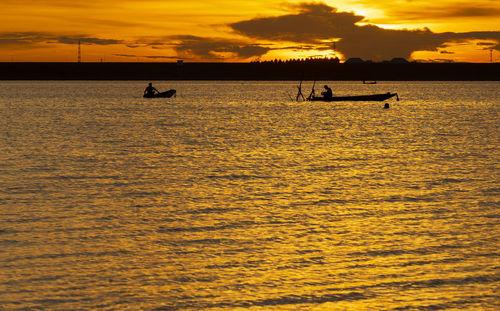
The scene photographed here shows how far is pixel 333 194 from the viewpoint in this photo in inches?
969

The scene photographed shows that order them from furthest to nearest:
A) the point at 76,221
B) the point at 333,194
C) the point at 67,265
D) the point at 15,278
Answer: the point at 333,194, the point at 76,221, the point at 67,265, the point at 15,278

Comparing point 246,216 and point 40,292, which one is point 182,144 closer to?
point 246,216

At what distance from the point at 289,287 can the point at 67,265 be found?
4.86 meters

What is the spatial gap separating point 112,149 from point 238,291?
31.2 m

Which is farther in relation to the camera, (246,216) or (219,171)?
(219,171)

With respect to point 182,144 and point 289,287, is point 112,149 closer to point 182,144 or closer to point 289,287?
point 182,144

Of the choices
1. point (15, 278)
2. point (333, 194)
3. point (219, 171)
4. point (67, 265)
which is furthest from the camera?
point (219, 171)

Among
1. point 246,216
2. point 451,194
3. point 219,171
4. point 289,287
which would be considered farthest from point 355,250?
point 219,171

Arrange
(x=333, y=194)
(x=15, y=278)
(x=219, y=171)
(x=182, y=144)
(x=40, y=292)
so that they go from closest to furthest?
(x=40, y=292) → (x=15, y=278) → (x=333, y=194) → (x=219, y=171) → (x=182, y=144)

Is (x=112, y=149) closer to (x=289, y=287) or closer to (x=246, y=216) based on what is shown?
(x=246, y=216)

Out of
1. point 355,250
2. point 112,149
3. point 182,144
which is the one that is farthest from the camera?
point 182,144

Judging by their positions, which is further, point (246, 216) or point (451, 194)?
point (451, 194)

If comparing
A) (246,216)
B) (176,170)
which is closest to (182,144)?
(176,170)

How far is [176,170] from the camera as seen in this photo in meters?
32.0
